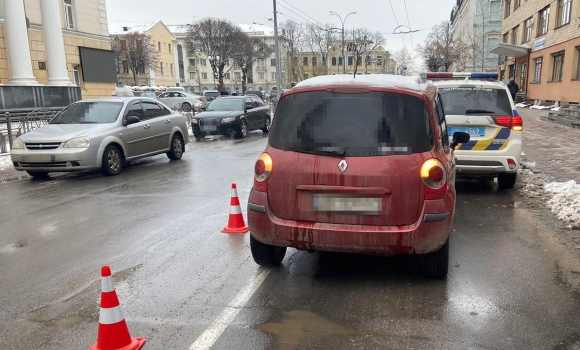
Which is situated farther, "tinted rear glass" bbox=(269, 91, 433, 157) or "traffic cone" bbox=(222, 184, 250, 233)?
"traffic cone" bbox=(222, 184, 250, 233)

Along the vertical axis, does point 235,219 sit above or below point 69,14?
below

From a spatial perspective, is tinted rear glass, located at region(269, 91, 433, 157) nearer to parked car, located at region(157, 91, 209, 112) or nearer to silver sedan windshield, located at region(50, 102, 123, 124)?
silver sedan windshield, located at region(50, 102, 123, 124)

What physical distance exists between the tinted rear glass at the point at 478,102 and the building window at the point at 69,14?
26.2 meters

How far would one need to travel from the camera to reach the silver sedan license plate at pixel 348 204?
12.3 ft

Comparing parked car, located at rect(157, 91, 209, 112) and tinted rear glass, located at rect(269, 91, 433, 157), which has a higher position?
tinted rear glass, located at rect(269, 91, 433, 157)

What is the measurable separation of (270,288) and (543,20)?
3516 centimetres

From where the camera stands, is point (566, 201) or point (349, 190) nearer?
point (349, 190)

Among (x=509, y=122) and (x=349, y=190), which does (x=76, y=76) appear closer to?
(x=509, y=122)

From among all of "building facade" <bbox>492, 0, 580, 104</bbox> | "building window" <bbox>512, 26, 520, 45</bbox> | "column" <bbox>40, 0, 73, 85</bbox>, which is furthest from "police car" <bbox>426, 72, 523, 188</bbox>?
"building window" <bbox>512, 26, 520, 45</bbox>

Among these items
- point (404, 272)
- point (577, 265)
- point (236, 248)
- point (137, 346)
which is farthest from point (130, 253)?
point (577, 265)

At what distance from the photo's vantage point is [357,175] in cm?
372

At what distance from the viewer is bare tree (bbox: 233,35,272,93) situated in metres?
65.5

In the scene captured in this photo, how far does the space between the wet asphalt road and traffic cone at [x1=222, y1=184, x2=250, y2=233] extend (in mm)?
188

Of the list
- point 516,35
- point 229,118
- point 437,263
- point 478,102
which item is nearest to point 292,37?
point 516,35
